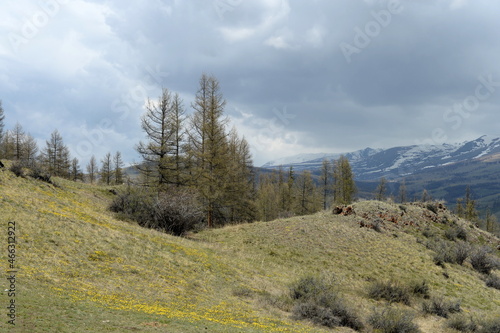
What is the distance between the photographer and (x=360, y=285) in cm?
1706

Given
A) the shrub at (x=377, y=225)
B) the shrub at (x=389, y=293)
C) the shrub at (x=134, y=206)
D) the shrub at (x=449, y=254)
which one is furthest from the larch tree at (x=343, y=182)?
the shrub at (x=389, y=293)

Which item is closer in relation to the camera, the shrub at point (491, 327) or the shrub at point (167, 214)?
the shrub at point (491, 327)

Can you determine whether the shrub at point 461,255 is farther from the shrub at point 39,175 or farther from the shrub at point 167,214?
the shrub at point 39,175

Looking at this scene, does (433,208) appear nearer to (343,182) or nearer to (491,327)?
(343,182)

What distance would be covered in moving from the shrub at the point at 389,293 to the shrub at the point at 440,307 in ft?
2.87

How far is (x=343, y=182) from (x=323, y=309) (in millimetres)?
52034

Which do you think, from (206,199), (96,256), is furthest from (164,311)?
(206,199)

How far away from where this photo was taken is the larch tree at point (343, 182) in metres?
60.1

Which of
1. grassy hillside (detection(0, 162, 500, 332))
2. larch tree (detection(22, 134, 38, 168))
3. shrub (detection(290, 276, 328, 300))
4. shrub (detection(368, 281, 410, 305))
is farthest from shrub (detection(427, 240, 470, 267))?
larch tree (detection(22, 134, 38, 168))

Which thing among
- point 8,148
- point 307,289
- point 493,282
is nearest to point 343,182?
point 493,282

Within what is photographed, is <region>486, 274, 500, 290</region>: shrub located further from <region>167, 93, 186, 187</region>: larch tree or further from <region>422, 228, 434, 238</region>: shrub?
<region>167, 93, 186, 187</region>: larch tree

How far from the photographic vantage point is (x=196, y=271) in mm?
13367

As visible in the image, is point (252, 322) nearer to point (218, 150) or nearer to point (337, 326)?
point (337, 326)

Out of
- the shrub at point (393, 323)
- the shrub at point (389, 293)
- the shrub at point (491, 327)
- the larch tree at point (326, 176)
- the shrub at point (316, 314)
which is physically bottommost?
the shrub at point (491, 327)
